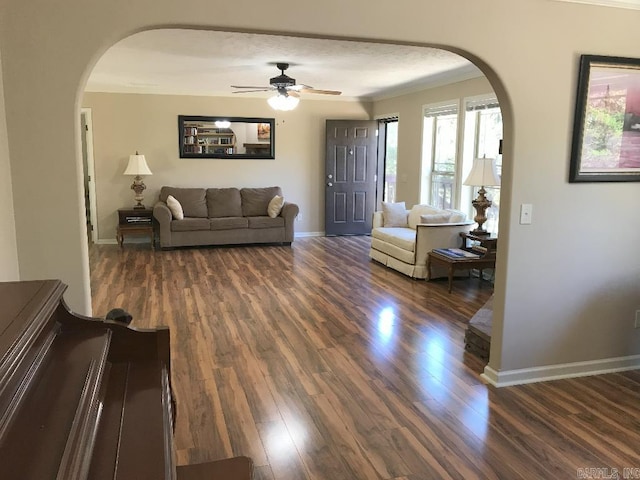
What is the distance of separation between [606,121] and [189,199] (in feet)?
19.8

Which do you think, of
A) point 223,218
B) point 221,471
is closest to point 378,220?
point 223,218

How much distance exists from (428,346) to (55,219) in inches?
104

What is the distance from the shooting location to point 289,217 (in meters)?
7.84

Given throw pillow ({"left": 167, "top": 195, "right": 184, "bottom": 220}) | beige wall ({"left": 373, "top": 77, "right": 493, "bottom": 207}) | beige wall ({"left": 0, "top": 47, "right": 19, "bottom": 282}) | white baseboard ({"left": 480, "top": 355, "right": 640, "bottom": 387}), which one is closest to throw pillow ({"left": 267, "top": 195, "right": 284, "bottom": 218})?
throw pillow ({"left": 167, "top": 195, "right": 184, "bottom": 220})

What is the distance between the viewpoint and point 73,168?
2.27 metres

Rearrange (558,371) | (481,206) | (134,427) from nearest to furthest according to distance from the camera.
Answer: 1. (134,427)
2. (558,371)
3. (481,206)

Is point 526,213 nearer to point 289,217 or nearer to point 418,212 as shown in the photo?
point 418,212

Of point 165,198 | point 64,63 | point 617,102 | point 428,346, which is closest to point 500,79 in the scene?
point 617,102

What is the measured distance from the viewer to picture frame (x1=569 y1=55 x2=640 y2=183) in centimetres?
301

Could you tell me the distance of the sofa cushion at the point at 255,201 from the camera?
26.5 feet

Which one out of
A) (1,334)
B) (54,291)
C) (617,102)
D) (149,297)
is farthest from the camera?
(149,297)

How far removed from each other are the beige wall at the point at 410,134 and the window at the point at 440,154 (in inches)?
3.8

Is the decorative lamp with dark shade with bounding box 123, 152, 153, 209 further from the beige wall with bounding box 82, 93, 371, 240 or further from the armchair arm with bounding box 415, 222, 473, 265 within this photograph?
the armchair arm with bounding box 415, 222, 473, 265

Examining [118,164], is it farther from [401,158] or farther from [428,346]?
[428,346]
